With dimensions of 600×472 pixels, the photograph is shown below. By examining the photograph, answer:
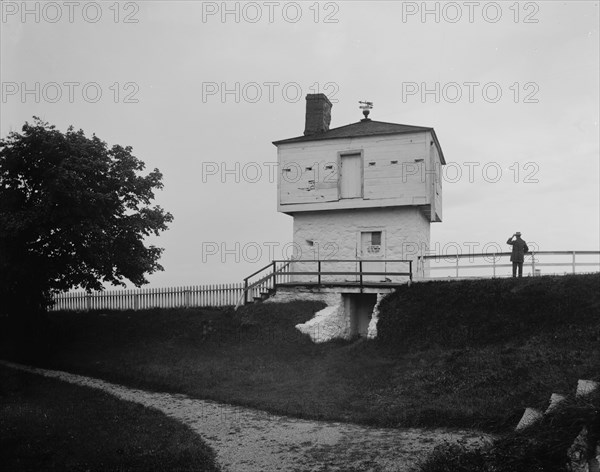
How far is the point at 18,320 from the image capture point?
26516mm

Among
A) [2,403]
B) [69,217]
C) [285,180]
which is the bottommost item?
[2,403]

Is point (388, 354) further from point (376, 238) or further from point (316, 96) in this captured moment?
point (316, 96)

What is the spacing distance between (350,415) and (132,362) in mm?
9490

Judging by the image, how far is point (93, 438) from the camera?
12.6 meters

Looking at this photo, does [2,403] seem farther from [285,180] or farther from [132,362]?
[285,180]

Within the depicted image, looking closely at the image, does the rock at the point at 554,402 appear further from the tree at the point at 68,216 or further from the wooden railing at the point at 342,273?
the tree at the point at 68,216

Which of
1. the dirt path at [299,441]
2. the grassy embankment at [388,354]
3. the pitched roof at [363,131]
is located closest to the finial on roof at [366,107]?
the pitched roof at [363,131]

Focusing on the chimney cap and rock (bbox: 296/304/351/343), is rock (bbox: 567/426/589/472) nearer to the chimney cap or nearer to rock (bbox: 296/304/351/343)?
rock (bbox: 296/304/351/343)

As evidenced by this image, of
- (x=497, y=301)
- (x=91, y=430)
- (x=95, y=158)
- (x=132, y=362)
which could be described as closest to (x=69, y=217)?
(x=95, y=158)

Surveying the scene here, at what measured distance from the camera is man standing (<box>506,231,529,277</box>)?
23.5 metres

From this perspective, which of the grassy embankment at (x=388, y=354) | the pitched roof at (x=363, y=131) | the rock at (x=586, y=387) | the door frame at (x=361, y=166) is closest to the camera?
the rock at (x=586, y=387)

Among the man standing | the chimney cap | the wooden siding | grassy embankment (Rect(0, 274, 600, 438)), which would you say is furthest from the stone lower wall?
the chimney cap

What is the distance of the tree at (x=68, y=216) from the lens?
76.0ft

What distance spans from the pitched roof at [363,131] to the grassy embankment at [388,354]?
675 cm
